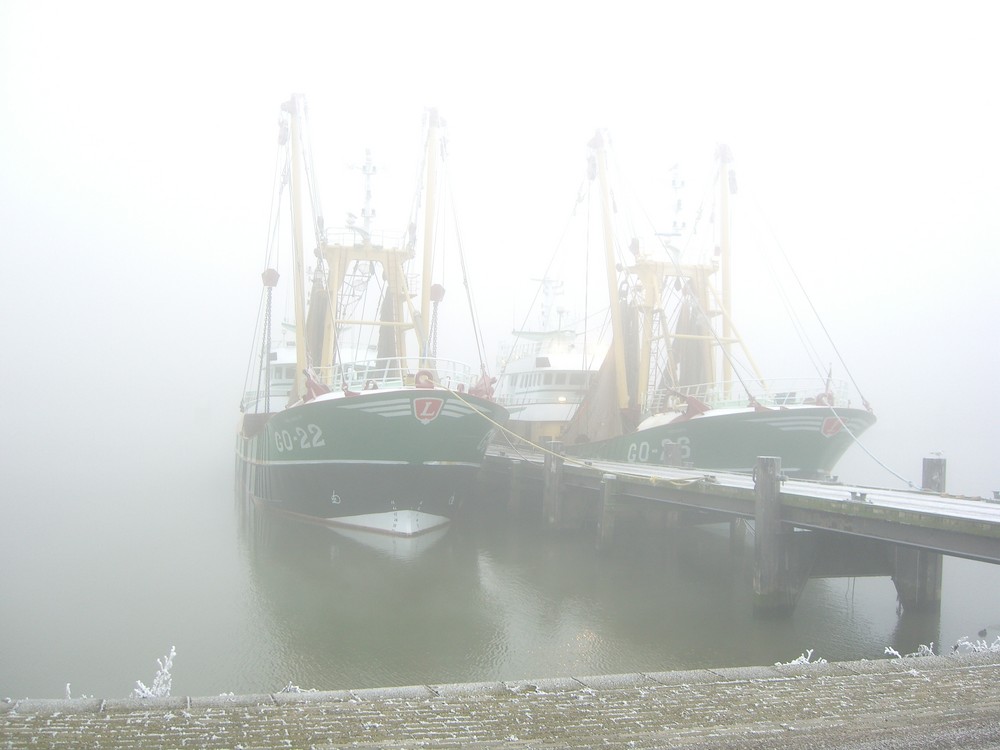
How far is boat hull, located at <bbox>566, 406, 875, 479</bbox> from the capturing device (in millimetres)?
21391

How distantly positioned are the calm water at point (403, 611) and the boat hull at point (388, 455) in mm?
805

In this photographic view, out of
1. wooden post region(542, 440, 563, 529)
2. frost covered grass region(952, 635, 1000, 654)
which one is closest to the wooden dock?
frost covered grass region(952, 635, 1000, 654)

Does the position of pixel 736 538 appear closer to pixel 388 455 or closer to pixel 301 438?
pixel 388 455

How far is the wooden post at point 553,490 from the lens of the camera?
64.6 feet

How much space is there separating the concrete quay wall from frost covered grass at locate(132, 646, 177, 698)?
1.12 meters

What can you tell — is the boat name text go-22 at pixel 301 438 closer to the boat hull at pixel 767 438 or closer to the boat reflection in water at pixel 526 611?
the boat reflection in water at pixel 526 611

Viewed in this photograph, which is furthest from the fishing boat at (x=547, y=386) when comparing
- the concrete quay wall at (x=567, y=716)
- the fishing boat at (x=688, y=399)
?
the concrete quay wall at (x=567, y=716)

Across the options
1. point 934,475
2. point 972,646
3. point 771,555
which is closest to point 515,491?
point 934,475

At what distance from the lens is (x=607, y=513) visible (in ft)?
55.8

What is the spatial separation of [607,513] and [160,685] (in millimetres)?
10475

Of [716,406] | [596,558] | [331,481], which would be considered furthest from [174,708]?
[716,406]

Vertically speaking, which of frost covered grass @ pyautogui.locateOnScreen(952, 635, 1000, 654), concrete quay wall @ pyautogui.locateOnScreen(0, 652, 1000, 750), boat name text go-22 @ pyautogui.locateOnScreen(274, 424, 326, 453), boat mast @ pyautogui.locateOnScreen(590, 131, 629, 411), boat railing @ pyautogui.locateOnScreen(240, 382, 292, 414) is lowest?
frost covered grass @ pyautogui.locateOnScreen(952, 635, 1000, 654)

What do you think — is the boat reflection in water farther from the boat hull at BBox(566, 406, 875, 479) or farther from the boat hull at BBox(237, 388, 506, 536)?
the boat hull at BBox(566, 406, 875, 479)

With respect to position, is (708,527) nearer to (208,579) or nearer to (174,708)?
(208,579)
